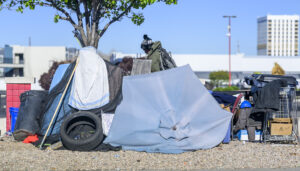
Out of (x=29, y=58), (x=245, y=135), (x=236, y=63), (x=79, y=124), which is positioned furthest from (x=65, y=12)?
(x=236, y=63)

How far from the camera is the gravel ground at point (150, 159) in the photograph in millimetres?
7152

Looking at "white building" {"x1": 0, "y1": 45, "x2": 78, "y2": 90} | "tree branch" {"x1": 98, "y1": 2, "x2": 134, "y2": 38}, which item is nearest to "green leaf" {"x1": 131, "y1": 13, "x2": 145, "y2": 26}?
"tree branch" {"x1": 98, "y1": 2, "x2": 134, "y2": 38}

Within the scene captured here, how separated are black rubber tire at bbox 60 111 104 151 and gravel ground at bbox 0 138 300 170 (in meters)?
0.27

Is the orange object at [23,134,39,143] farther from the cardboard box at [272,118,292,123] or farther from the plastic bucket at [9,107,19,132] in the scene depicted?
the cardboard box at [272,118,292,123]

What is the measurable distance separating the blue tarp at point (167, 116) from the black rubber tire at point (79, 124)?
259mm

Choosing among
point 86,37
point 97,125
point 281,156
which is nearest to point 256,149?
point 281,156

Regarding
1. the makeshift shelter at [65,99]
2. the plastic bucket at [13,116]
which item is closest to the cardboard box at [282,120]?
the makeshift shelter at [65,99]

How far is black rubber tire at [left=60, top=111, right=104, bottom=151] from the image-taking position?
8.47 metres

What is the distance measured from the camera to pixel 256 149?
873cm

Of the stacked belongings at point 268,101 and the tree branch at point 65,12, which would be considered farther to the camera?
the tree branch at point 65,12

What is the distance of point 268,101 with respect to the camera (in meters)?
9.16

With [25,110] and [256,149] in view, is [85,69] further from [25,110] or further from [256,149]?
[256,149]

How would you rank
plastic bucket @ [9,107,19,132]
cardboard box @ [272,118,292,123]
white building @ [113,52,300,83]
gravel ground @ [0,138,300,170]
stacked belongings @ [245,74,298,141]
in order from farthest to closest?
white building @ [113,52,300,83]
plastic bucket @ [9,107,19,132]
cardboard box @ [272,118,292,123]
stacked belongings @ [245,74,298,141]
gravel ground @ [0,138,300,170]

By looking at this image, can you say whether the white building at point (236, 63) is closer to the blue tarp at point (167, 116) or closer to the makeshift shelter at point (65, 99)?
the makeshift shelter at point (65, 99)
